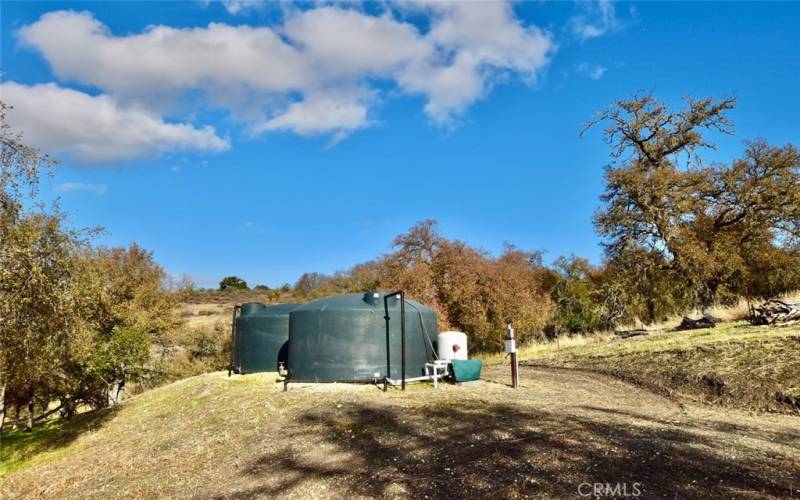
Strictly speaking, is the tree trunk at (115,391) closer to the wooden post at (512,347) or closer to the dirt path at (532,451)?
the dirt path at (532,451)

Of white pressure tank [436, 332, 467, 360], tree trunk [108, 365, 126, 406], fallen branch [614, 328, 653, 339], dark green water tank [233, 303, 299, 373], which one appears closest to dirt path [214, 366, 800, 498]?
white pressure tank [436, 332, 467, 360]

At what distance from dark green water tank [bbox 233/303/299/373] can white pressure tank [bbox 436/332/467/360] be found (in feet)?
23.2

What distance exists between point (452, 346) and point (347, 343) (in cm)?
329

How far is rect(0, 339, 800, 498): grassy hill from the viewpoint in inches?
237

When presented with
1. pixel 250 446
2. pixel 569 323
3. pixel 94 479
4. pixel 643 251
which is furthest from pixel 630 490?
pixel 569 323

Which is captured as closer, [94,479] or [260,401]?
[94,479]

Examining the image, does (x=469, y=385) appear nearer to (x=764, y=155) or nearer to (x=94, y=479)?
(x=94, y=479)

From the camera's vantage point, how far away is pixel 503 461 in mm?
6633

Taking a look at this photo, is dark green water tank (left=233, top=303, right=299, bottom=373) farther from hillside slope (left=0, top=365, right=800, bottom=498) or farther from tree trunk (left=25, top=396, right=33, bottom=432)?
tree trunk (left=25, top=396, right=33, bottom=432)

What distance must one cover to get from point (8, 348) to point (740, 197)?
98.7 ft

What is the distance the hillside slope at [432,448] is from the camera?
6.00 metres

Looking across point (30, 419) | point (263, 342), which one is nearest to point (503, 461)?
point (263, 342)

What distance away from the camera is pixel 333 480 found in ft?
22.7

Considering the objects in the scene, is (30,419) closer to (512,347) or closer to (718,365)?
(512,347)
